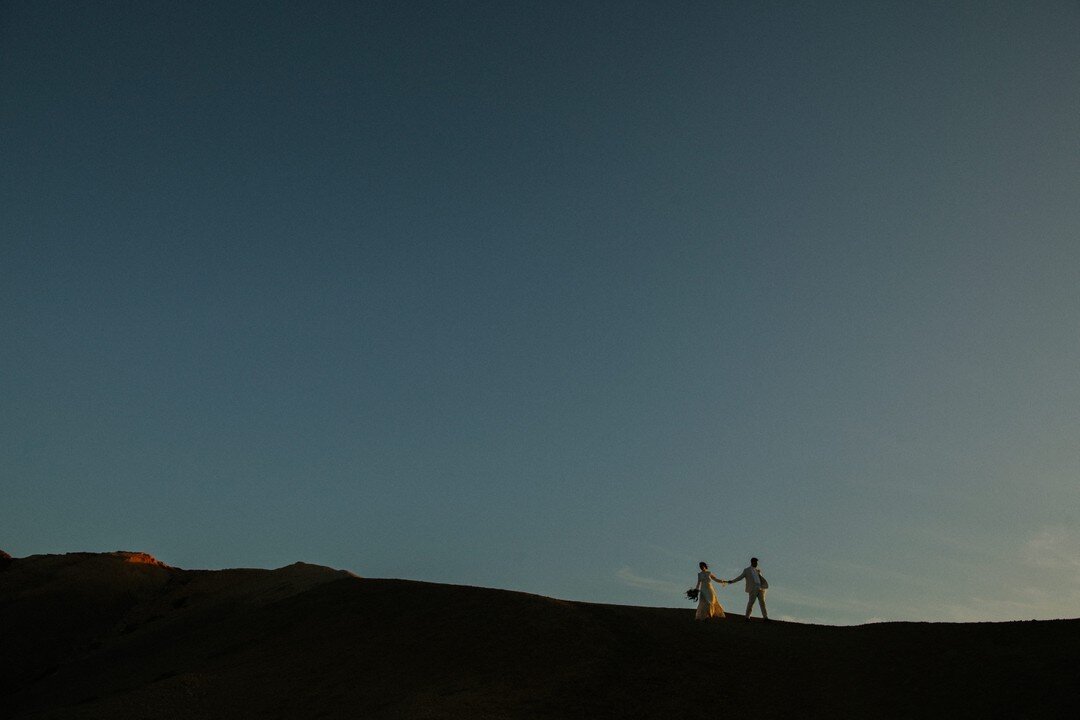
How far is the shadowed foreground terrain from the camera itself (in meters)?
20.8

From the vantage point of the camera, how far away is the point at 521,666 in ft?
81.2

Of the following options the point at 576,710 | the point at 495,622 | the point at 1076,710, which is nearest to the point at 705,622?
the point at 495,622

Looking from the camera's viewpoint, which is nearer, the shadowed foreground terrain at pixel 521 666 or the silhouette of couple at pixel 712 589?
the shadowed foreground terrain at pixel 521 666

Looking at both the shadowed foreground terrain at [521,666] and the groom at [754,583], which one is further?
the groom at [754,583]

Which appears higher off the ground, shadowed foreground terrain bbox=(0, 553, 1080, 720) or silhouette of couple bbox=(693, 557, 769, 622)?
silhouette of couple bbox=(693, 557, 769, 622)

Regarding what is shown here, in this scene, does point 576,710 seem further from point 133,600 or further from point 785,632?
point 133,600

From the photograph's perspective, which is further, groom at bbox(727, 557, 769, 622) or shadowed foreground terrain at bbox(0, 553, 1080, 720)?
groom at bbox(727, 557, 769, 622)

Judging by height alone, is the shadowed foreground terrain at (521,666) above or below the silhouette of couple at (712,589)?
below

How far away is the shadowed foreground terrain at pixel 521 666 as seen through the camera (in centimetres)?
2081

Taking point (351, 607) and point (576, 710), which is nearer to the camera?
point (576, 710)

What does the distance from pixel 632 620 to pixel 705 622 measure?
306cm

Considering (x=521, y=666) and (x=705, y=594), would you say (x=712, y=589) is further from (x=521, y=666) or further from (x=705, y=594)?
(x=521, y=666)

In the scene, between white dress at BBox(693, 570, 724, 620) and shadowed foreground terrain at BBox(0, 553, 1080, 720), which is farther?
white dress at BBox(693, 570, 724, 620)

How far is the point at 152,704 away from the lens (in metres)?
27.9
